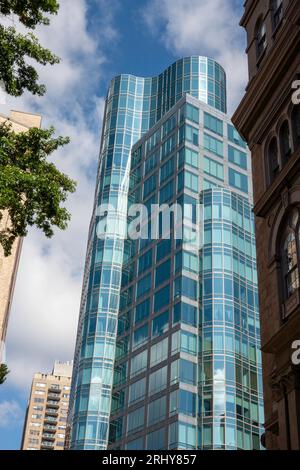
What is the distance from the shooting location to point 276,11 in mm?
23234

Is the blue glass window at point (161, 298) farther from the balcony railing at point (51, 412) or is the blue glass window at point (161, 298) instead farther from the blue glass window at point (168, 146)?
the balcony railing at point (51, 412)

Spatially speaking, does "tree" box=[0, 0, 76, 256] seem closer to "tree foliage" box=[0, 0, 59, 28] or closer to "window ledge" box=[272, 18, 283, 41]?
"tree foliage" box=[0, 0, 59, 28]

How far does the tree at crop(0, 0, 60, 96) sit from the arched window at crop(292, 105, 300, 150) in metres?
7.60

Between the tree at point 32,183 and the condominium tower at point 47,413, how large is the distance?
142 meters

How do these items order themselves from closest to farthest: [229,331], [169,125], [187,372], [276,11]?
[276,11] < [187,372] < [229,331] < [169,125]

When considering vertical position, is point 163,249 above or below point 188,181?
below

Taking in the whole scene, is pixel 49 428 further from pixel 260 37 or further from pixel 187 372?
pixel 260 37

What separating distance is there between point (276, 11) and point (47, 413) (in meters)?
148

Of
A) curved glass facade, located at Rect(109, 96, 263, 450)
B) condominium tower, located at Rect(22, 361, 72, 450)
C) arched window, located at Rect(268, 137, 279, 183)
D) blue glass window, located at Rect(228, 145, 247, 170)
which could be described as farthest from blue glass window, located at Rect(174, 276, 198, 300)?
condominium tower, located at Rect(22, 361, 72, 450)

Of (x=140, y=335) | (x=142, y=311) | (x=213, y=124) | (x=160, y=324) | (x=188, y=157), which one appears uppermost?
(x=213, y=124)

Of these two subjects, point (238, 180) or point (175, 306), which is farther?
point (238, 180)

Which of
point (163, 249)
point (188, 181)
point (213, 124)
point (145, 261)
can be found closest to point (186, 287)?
point (163, 249)

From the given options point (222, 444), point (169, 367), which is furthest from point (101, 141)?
point (222, 444)
